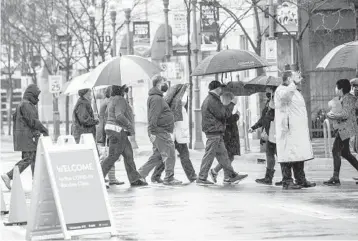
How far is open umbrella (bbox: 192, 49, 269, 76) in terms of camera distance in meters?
20.1

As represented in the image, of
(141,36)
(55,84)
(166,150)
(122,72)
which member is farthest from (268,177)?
(55,84)

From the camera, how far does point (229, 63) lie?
20.2 meters

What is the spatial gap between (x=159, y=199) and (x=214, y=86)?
3148mm

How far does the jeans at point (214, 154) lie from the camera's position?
18.9 m

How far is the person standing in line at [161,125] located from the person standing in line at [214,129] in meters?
0.60

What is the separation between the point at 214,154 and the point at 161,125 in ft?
3.52

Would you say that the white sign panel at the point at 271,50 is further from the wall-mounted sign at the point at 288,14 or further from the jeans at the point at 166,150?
the jeans at the point at 166,150

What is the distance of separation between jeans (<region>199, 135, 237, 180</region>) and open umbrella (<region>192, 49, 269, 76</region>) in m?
1.59

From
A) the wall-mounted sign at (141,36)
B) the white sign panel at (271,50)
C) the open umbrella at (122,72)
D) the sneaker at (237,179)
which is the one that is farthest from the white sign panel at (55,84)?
the sneaker at (237,179)

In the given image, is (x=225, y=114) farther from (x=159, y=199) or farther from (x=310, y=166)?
(x=310, y=166)

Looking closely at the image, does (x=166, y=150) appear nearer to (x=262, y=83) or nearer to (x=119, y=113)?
(x=119, y=113)

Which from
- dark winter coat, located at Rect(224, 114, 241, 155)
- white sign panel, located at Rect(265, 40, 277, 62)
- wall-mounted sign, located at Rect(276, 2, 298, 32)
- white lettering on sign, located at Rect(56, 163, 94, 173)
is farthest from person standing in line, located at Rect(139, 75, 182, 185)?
wall-mounted sign, located at Rect(276, 2, 298, 32)

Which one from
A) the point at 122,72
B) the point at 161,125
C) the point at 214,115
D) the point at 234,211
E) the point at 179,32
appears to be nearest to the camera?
the point at 234,211

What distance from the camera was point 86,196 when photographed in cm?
1196
